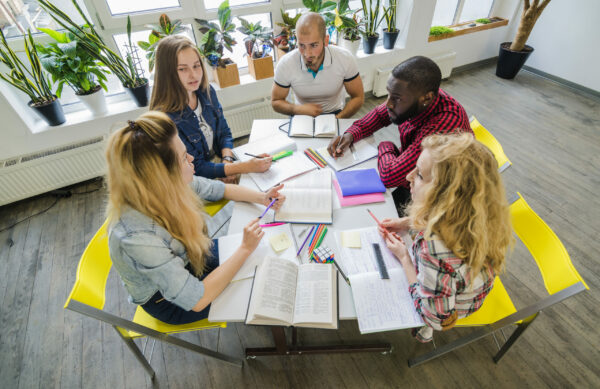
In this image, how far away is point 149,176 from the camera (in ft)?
3.02

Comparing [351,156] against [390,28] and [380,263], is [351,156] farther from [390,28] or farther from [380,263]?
[390,28]

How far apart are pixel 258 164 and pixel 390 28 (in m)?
2.83

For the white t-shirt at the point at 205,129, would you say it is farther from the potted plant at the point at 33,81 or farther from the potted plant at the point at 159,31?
the potted plant at the point at 33,81

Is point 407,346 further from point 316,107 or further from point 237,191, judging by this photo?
point 316,107

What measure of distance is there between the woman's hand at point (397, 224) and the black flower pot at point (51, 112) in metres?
2.65

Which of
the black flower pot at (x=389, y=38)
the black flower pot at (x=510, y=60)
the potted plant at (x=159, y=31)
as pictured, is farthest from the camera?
the black flower pot at (x=510, y=60)

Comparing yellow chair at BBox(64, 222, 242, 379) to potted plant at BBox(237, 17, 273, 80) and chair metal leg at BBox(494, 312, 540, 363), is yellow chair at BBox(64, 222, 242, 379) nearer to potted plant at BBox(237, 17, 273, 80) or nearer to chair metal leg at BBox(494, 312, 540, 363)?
chair metal leg at BBox(494, 312, 540, 363)

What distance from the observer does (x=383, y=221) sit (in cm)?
126

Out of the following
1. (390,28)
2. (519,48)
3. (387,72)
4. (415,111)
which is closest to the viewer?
(415,111)

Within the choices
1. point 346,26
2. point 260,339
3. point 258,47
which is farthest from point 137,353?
point 346,26

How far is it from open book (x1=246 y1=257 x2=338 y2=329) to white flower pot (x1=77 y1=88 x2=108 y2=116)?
7.49 feet

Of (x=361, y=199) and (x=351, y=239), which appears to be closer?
(x=351, y=239)

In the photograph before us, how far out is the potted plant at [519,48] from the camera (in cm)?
349

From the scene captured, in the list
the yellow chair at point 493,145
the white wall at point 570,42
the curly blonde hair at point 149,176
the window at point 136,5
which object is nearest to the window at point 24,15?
the window at point 136,5
